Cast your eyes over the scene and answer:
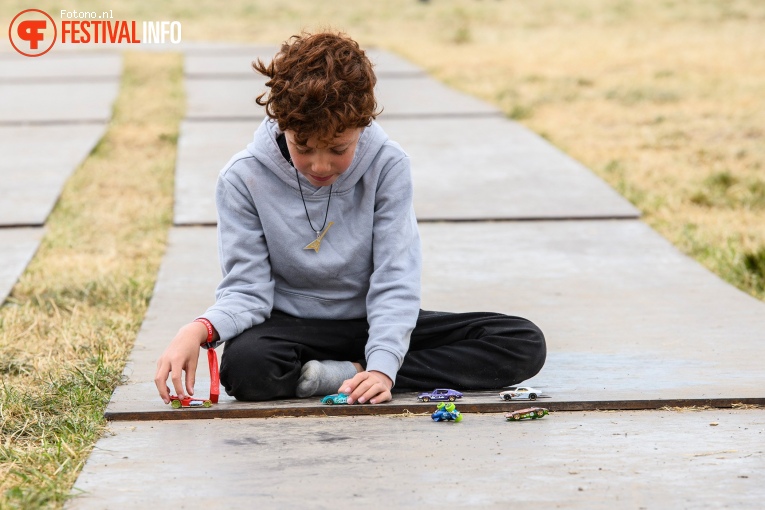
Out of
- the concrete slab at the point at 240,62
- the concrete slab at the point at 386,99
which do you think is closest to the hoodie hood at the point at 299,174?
the concrete slab at the point at 386,99

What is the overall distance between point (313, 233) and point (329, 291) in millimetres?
178

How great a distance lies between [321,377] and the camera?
3010 millimetres

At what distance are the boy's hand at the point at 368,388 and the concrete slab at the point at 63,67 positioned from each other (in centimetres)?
781

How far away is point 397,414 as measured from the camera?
2.89 meters

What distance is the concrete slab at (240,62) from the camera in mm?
10484

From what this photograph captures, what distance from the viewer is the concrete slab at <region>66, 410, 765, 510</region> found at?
2324 mm

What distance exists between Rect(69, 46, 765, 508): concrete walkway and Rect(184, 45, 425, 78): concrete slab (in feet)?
16.1

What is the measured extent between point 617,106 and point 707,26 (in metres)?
7.15

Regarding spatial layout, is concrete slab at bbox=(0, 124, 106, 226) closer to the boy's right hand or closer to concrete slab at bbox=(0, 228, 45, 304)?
concrete slab at bbox=(0, 228, 45, 304)

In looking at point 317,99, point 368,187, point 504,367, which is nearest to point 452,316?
point 504,367

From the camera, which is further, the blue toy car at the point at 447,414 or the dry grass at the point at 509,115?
the dry grass at the point at 509,115

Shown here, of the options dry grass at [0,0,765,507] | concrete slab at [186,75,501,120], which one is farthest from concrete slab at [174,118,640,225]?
concrete slab at [186,75,501,120]

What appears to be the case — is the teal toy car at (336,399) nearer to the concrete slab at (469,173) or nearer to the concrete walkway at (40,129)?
the concrete walkway at (40,129)

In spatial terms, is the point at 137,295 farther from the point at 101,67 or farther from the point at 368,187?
the point at 101,67
